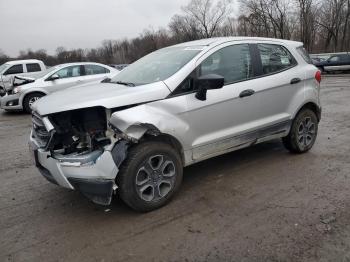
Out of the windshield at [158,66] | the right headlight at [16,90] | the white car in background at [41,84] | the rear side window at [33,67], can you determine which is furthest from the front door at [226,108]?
the rear side window at [33,67]

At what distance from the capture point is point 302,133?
17.6ft

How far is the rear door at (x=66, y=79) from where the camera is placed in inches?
467

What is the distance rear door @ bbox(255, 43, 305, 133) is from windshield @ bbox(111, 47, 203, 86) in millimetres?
1041

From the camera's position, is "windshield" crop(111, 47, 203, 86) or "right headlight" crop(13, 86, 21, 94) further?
"right headlight" crop(13, 86, 21, 94)

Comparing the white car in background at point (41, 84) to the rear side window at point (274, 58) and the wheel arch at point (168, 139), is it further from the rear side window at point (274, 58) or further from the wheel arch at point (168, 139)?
the wheel arch at point (168, 139)

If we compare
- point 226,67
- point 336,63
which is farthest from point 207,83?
A: point 336,63

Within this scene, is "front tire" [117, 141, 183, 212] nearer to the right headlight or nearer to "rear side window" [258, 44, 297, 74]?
"rear side window" [258, 44, 297, 74]

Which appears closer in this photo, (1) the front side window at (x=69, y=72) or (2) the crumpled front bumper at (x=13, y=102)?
(2) the crumpled front bumper at (x=13, y=102)

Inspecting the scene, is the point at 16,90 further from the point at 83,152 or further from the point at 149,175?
the point at 149,175

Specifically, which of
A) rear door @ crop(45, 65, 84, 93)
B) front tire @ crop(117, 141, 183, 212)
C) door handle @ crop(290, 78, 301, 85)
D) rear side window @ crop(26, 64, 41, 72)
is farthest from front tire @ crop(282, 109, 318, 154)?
rear side window @ crop(26, 64, 41, 72)

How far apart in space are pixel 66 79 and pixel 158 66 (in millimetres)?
8378

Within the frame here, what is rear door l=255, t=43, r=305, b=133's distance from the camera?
15.5 ft

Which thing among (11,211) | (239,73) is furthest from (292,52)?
(11,211)

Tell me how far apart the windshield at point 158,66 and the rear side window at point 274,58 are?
1.04m
